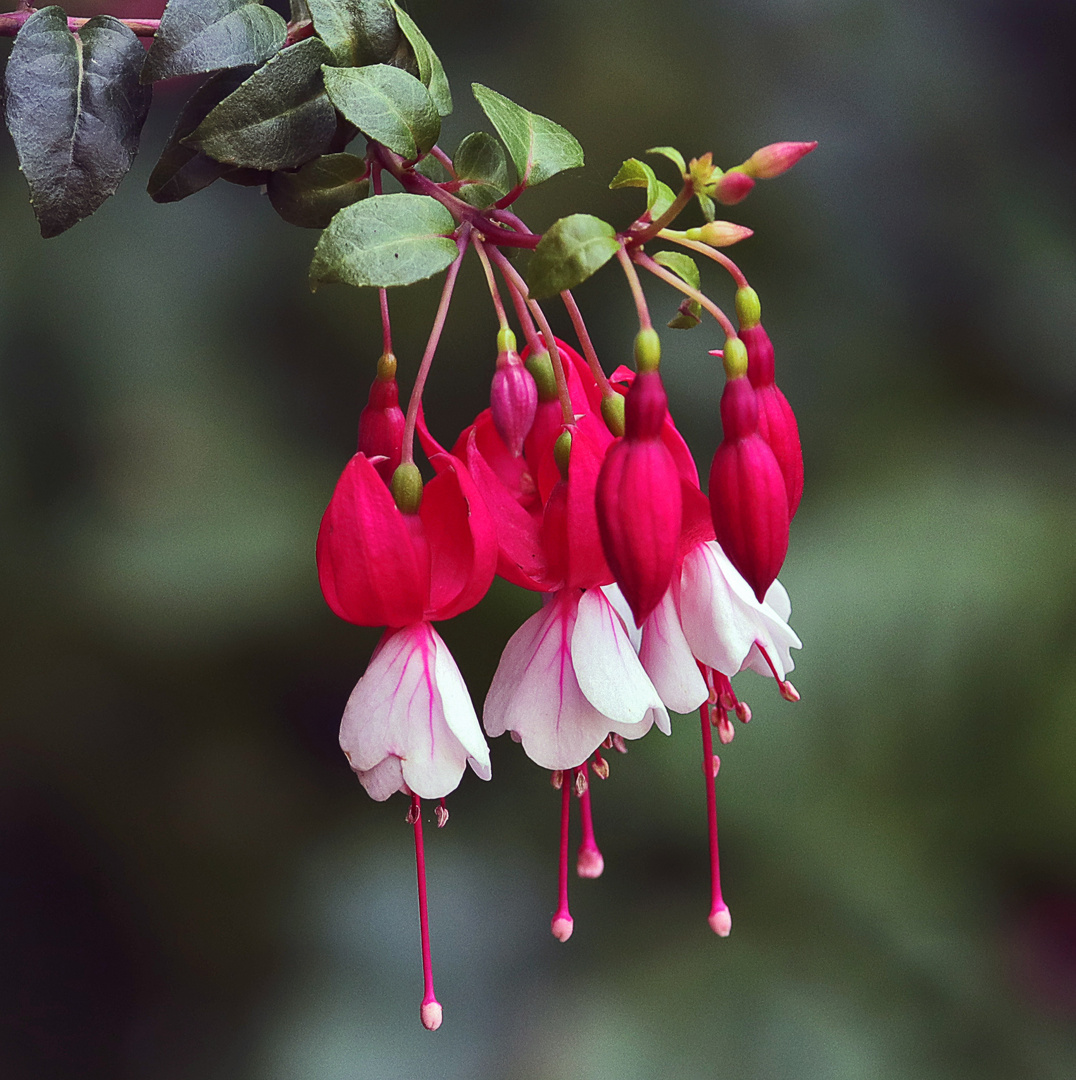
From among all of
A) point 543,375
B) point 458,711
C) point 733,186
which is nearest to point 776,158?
point 733,186

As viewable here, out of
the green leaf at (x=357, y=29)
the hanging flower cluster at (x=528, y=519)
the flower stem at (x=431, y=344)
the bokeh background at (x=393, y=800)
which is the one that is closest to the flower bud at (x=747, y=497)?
the hanging flower cluster at (x=528, y=519)

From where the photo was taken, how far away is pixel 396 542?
41 centimetres

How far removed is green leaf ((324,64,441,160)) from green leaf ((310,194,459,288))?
0.04 metres

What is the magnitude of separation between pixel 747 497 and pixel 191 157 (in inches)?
10.3

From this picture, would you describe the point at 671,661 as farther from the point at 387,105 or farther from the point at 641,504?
the point at 387,105

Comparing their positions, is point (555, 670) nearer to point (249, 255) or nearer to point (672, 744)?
point (672, 744)

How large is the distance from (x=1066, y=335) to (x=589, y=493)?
1.12 meters

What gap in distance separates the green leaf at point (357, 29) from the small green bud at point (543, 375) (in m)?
0.14

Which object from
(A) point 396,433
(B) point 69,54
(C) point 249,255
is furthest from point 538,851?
(B) point 69,54

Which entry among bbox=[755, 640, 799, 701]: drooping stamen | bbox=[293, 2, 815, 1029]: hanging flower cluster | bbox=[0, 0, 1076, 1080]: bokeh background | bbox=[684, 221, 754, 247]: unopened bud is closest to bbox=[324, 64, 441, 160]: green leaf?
bbox=[293, 2, 815, 1029]: hanging flower cluster

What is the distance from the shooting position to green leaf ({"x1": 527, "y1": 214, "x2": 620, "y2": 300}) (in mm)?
339

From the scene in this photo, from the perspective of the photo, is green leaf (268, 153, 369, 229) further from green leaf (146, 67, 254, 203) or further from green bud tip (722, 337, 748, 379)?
green bud tip (722, 337, 748, 379)

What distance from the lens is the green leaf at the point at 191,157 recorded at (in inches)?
17.2

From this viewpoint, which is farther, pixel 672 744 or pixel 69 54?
pixel 672 744
